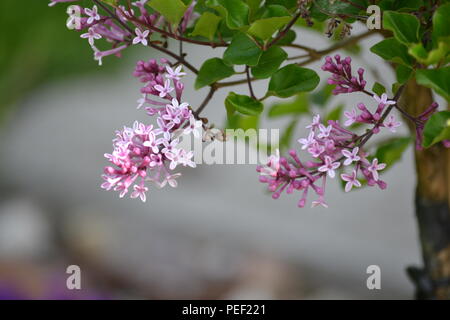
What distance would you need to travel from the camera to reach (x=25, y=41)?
Result: 159 centimetres

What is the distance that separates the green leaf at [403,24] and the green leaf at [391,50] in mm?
15

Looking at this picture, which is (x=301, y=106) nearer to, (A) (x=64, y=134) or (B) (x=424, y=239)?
(B) (x=424, y=239)

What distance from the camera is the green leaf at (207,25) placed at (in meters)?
0.37

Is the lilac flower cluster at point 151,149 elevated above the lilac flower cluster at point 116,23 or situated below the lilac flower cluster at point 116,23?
below

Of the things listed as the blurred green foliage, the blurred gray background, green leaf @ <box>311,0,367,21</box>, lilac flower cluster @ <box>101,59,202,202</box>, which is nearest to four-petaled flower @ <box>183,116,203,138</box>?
lilac flower cluster @ <box>101,59,202,202</box>

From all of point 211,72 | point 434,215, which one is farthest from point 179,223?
point 211,72

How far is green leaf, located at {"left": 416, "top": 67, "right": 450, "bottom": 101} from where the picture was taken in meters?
0.31

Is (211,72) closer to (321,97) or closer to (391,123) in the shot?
(391,123)

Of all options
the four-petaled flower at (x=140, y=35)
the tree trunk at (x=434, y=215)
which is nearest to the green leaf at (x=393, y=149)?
the tree trunk at (x=434, y=215)

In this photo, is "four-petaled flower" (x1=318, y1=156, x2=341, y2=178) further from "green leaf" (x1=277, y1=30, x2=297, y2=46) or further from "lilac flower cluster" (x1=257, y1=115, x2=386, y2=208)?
"green leaf" (x1=277, y1=30, x2=297, y2=46)

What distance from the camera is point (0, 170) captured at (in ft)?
6.39

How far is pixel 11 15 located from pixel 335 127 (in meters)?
1.45

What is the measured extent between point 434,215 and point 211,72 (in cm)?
25

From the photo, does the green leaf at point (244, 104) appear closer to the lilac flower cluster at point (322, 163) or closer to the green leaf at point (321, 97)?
the lilac flower cluster at point (322, 163)
